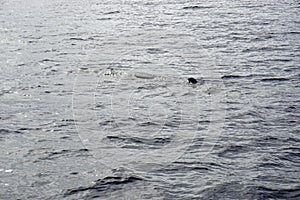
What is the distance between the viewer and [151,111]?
7027 millimetres

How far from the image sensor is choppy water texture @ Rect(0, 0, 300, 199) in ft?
16.3

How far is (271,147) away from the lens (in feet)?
18.8

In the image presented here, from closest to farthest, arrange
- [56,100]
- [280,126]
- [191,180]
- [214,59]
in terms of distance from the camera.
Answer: [191,180]
[280,126]
[56,100]
[214,59]

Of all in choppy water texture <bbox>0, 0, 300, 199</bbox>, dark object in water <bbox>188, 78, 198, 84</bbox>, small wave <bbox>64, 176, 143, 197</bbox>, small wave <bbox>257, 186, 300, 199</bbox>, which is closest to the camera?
small wave <bbox>257, 186, 300, 199</bbox>

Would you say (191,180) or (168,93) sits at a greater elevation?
(168,93)

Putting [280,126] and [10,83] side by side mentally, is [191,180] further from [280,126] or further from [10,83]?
[10,83]

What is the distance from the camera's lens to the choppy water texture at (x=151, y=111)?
4.98 m

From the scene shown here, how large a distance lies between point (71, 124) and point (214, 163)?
1.93 meters

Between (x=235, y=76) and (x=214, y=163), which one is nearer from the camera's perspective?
(x=214, y=163)

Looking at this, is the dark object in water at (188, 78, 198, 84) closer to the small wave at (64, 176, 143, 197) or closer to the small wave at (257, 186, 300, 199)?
the small wave at (64, 176, 143, 197)

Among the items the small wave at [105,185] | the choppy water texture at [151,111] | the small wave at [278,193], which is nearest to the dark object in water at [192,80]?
the choppy water texture at [151,111]

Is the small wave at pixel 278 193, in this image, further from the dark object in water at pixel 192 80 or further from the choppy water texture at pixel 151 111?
the dark object in water at pixel 192 80

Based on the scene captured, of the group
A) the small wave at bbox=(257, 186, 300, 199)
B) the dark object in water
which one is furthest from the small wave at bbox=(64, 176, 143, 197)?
the dark object in water

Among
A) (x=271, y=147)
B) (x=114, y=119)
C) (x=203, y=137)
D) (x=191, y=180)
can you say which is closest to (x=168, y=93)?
(x=114, y=119)
